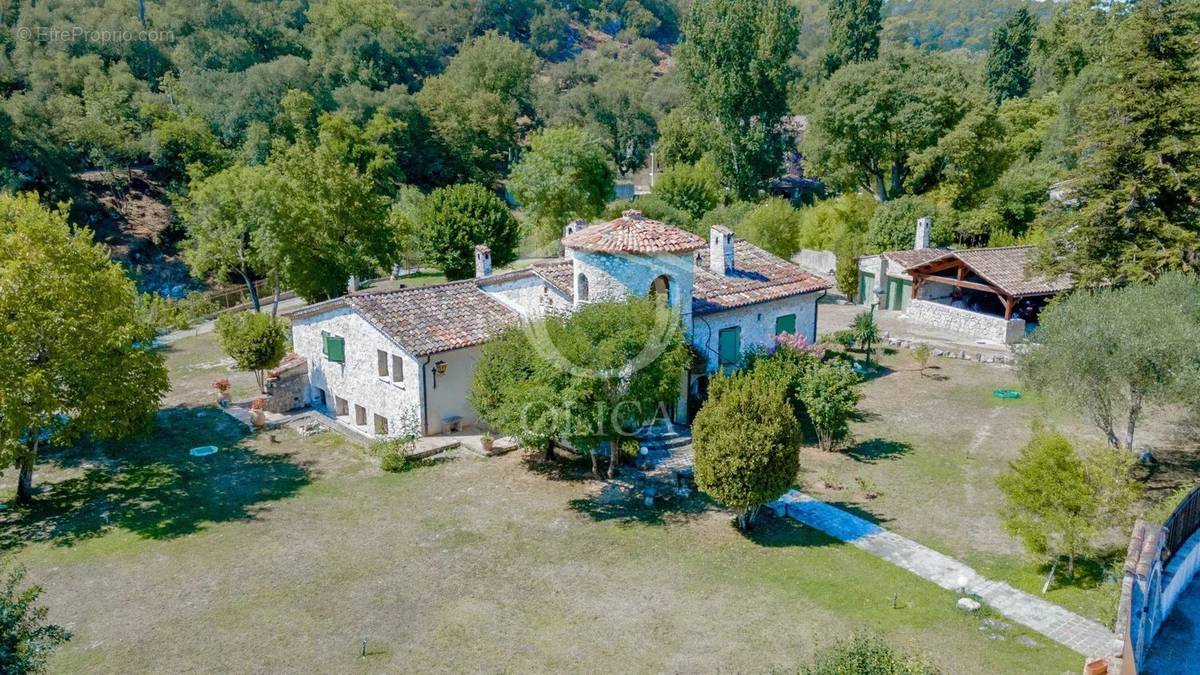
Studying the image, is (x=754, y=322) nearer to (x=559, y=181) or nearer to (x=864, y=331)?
(x=864, y=331)

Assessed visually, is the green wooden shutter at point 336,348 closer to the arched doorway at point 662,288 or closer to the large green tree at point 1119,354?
the arched doorway at point 662,288

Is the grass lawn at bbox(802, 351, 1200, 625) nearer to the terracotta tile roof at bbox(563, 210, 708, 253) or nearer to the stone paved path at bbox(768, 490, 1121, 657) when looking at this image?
the stone paved path at bbox(768, 490, 1121, 657)

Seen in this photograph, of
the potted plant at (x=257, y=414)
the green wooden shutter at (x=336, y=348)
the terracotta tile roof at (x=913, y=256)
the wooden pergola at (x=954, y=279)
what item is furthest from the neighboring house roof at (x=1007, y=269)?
the potted plant at (x=257, y=414)

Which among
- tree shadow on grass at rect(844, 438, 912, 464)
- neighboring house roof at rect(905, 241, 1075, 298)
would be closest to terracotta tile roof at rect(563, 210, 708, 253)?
tree shadow on grass at rect(844, 438, 912, 464)

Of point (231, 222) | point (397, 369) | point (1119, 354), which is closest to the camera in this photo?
point (1119, 354)

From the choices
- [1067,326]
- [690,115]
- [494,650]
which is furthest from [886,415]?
[690,115]

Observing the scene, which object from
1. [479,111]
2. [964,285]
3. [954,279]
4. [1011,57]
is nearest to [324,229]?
[954,279]
